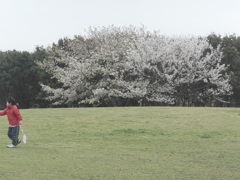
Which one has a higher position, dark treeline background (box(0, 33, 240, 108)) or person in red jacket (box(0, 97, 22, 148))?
dark treeline background (box(0, 33, 240, 108))

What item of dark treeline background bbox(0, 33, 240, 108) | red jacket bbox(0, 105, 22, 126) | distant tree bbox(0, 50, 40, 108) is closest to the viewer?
red jacket bbox(0, 105, 22, 126)

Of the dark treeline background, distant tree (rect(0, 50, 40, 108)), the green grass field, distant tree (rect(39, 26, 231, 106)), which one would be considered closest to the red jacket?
the green grass field

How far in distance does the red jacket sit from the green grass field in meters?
0.97

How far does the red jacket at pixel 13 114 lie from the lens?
14094 mm

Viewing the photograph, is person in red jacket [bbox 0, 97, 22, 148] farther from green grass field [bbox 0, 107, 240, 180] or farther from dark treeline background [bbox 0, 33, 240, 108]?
dark treeline background [bbox 0, 33, 240, 108]

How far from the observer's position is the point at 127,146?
15969 mm

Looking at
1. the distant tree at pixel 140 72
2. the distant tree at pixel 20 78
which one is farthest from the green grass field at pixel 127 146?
the distant tree at pixel 20 78

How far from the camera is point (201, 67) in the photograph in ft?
139

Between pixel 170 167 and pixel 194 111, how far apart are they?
16644 millimetres

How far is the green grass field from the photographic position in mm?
10789

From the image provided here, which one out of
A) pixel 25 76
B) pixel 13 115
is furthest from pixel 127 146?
pixel 25 76

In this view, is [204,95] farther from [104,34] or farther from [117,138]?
[117,138]

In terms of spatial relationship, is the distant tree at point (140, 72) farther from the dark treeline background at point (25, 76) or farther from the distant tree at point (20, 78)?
the distant tree at point (20, 78)

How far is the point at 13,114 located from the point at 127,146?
4640 mm
